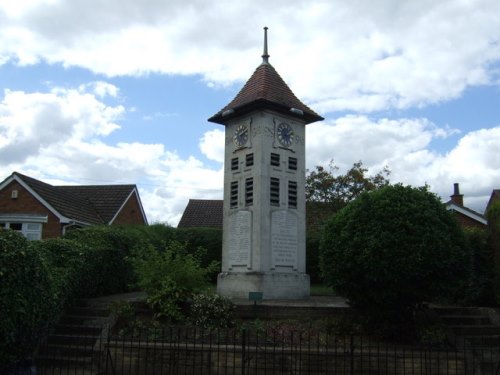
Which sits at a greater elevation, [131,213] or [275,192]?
[131,213]

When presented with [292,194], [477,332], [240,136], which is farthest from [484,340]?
[240,136]

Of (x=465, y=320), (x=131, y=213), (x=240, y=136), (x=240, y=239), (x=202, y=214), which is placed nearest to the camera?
(x=465, y=320)

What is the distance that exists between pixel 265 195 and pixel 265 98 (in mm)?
2920

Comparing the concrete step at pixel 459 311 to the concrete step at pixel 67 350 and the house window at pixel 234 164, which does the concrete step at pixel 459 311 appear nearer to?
the house window at pixel 234 164

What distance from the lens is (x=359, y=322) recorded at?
35.6ft

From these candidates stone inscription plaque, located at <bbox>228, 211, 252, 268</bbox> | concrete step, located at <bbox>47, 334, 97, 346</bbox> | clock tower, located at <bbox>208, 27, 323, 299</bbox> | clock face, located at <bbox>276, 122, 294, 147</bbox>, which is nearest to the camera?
concrete step, located at <bbox>47, 334, 97, 346</bbox>

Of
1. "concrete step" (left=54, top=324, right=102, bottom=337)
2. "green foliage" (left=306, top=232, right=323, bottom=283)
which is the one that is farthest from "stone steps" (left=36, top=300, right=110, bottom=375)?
"green foliage" (left=306, top=232, right=323, bottom=283)

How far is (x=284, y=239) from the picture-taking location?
586 inches

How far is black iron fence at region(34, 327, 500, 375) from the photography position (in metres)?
9.11

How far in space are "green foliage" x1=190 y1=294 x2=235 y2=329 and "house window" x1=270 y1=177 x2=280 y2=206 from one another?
4.30 metres

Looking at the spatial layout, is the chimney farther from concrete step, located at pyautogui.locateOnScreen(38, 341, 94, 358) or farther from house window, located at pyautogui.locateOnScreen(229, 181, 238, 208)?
concrete step, located at pyautogui.locateOnScreen(38, 341, 94, 358)

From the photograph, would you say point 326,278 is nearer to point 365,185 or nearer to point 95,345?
point 95,345

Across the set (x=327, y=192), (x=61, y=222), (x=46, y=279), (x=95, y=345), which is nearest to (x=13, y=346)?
(x=46, y=279)

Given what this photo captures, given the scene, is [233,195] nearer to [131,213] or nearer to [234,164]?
[234,164]
